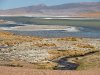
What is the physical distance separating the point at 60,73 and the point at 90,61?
5.27 m

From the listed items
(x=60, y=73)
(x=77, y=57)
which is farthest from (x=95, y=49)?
(x=60, y=73)

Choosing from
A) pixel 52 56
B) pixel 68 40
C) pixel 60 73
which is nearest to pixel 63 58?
pixel 52 56

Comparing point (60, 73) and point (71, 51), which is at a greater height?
point (60, 73)

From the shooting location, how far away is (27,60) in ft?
71.1

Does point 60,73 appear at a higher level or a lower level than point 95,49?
higher

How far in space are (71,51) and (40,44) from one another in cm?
430

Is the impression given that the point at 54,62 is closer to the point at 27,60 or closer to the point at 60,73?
the point at 27,60

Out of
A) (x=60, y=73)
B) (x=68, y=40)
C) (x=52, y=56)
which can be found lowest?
(x=68, y=40)

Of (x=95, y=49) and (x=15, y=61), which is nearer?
(x=15, y=61)

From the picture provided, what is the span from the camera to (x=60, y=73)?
15570 millimetres

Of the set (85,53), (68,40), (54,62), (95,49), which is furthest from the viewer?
(68,40)

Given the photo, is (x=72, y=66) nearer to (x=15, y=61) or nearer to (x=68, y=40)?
(x=15, y=61)


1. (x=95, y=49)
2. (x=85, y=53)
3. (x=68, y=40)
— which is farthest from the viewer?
(x=68, y=40)

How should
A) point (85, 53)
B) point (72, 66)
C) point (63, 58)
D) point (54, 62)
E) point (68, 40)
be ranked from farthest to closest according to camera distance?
point (68, 40) < point (85, 53) < point (63, 58) < point (54, 62) < point (72, 66)
